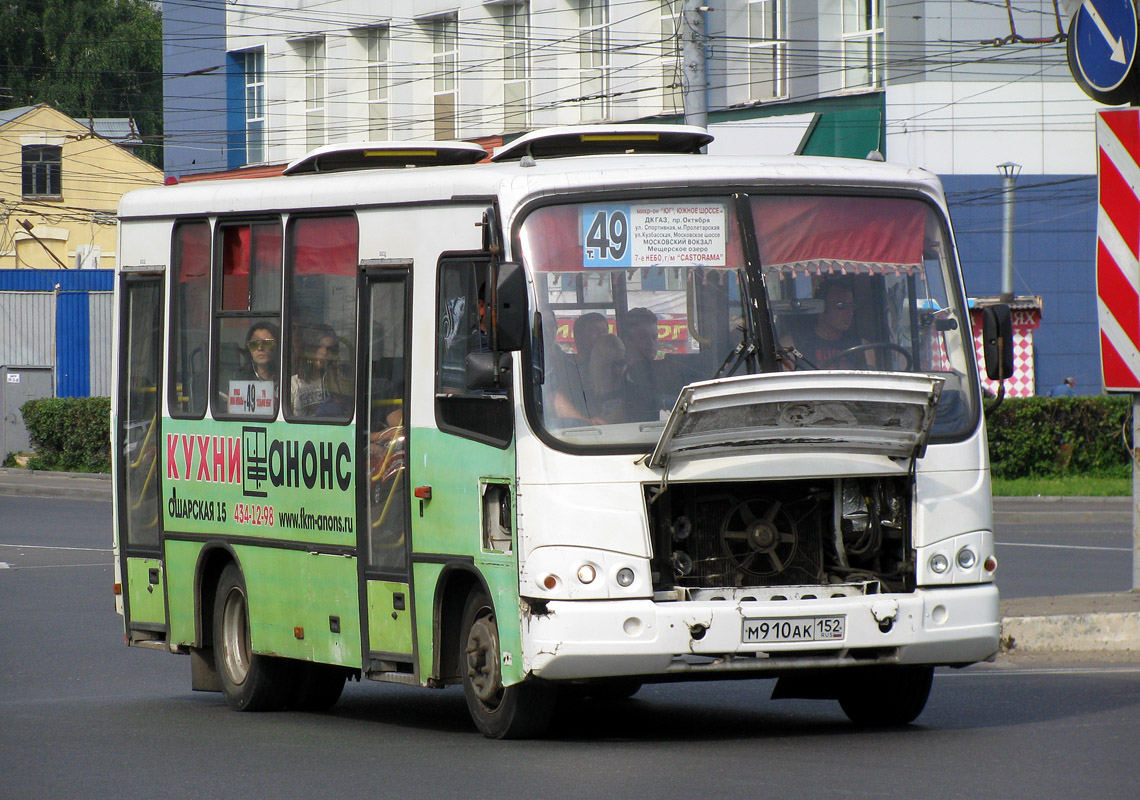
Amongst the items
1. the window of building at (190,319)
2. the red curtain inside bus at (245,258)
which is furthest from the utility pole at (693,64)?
the red curtain inside bus at (245,258)

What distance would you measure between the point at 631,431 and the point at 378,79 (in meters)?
35.4

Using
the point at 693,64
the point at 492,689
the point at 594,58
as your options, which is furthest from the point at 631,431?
the point at 594,58

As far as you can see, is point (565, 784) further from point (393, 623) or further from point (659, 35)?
point (659, 35)

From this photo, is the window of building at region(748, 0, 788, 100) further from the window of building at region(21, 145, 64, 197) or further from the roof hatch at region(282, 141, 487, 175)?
the window of building at region(21, 145, 64, 197)

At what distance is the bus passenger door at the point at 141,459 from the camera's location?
1123cm

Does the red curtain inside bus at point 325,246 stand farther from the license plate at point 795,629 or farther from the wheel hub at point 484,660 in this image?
the license plate at point 795,629

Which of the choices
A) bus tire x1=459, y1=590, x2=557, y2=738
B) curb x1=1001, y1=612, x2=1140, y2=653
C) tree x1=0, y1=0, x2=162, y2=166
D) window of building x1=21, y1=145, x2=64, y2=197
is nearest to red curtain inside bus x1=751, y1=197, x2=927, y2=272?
bus tire x1=459, y1=590, x2=557, y2=738

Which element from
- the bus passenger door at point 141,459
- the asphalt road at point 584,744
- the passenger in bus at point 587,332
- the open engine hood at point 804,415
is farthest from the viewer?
the bus passenger door at point 141,459

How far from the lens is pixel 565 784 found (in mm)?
7270

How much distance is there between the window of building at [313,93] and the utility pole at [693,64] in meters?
23.9

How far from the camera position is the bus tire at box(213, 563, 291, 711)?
10570 millimetres

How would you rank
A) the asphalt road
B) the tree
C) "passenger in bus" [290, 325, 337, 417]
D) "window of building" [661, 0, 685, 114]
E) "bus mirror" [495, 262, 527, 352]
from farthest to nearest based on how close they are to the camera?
the tree < "window of building" [661, 0, 685, 114] < "passenger in bus" [290, 325, 337, 417] < "bus mirror" [495, 262, 527, 352] < the asphalt road

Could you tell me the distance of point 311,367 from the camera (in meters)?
9.93

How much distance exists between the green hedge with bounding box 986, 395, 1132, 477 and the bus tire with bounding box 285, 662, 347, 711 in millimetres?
17849
